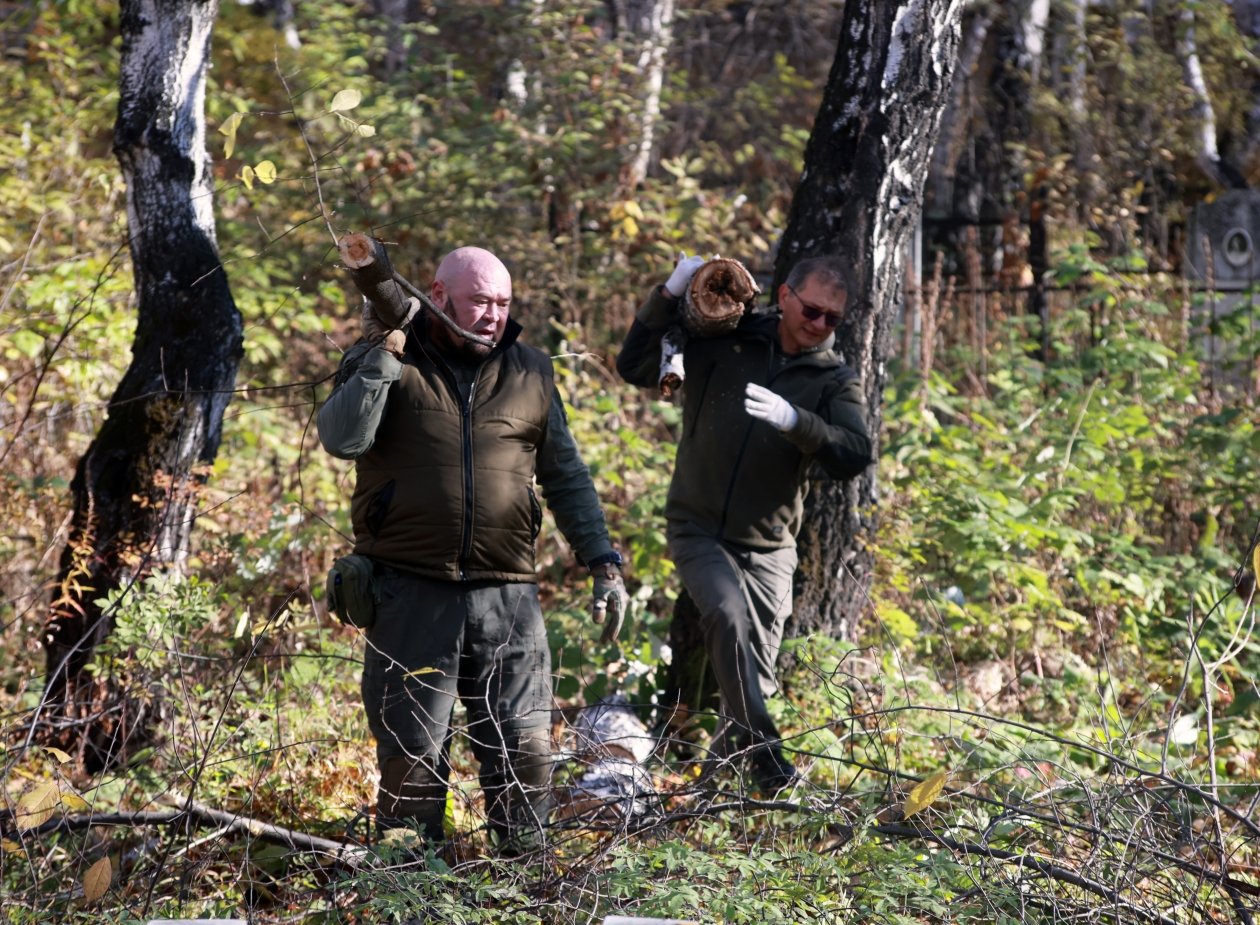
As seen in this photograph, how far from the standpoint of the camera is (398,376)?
366 cm

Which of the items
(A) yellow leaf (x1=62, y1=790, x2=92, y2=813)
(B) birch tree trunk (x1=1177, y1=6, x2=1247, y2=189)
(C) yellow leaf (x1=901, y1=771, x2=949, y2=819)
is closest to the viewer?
(C) yellow leaf (x1=901, y1=771, x2=949, y2=819)

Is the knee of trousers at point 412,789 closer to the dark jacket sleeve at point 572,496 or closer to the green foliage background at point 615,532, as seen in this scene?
the green foliage background at point 615,532

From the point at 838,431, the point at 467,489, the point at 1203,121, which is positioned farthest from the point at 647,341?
the point at 1203,121

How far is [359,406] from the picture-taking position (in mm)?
3578

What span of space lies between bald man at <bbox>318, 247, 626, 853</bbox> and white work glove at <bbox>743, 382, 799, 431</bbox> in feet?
2.50

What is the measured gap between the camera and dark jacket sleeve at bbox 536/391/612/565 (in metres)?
4.17

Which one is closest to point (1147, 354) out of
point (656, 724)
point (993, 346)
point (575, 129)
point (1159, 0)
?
point (993, 346)

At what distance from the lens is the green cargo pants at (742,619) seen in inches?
177

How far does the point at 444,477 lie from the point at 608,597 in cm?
71

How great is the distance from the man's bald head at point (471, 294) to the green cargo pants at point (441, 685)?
73 cm

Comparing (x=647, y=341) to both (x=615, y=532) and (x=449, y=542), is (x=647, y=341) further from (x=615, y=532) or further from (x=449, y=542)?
(x=615, y=532)

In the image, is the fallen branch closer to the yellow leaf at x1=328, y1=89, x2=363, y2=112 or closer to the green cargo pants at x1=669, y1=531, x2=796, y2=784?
the green cargo pants at x1=669, y1=531, x2=796, y2=784

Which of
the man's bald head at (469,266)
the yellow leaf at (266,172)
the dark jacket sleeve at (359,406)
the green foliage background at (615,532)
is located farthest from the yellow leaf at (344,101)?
the dark jacket sleeve at (359,406)

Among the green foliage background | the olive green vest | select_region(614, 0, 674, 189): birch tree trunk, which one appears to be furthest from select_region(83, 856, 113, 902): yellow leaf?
select_region(614, 0, 674, 189): birch tree trunk
